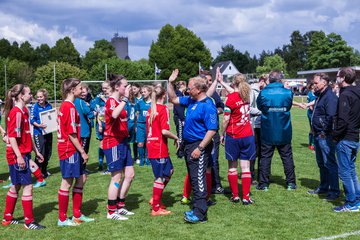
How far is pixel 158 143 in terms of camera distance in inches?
244

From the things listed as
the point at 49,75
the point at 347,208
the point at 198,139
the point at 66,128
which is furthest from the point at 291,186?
the point at 49,75

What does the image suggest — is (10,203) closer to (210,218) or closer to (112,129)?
(112,129)

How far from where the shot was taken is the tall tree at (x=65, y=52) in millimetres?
76250

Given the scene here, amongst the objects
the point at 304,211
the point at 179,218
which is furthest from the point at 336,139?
the point at 179,218

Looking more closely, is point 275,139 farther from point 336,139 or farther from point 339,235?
point 339,235

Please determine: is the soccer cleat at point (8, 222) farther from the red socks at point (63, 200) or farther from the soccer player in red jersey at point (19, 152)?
the red socks at point (63, 200)

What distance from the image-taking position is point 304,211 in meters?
6.35

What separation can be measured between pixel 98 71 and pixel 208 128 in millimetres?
56364

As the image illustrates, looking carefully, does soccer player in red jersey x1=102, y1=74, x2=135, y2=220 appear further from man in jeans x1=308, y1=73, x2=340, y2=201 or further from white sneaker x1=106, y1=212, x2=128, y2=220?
man in jeans x1=308, y1=73, x2=340, y2=201

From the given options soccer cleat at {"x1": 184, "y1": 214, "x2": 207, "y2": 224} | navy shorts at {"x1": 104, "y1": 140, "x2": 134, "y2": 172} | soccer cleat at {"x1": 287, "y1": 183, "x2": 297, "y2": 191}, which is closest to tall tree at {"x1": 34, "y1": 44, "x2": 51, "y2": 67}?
soccer cleat at {"x1": 287, "y1": 183, "x2": 297, "y2": 191}

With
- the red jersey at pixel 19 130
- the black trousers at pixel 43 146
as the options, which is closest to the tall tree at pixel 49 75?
the black trousers at pixel 43 146

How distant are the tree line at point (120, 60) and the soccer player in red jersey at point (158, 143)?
4490cm

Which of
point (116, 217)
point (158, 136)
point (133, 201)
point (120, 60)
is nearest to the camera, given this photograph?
point (116, 217)

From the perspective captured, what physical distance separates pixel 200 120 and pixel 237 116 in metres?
1.17
